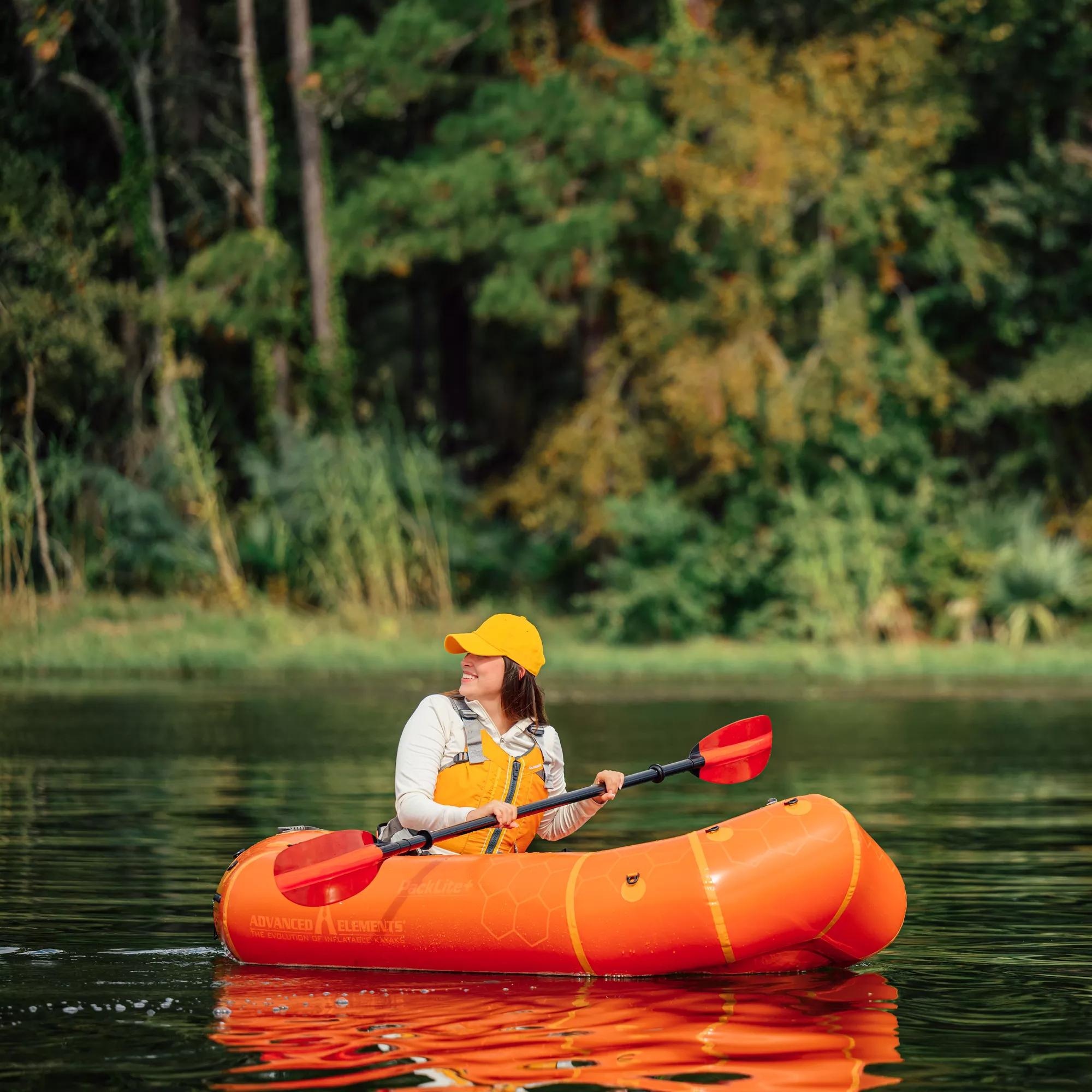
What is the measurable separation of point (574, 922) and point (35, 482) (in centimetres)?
1680

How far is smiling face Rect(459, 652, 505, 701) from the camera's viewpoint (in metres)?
7.50

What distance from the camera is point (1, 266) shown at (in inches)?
1019

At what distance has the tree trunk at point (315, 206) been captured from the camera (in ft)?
89.8

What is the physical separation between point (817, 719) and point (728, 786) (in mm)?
4029

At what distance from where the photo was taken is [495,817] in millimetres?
7297

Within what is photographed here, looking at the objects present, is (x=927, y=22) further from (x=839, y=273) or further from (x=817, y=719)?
(x=817, y=719)

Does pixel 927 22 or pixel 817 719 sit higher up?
pixel 927 22

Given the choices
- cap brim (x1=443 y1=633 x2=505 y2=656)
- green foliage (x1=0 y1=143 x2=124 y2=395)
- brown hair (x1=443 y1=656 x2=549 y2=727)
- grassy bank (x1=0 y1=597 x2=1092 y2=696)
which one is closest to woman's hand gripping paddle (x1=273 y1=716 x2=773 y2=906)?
brown hair (x1=443 y1=656 x2=549 y2=727)

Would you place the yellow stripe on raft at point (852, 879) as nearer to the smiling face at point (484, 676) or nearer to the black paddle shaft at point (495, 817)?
the black paddle shaft at point (495, 817)

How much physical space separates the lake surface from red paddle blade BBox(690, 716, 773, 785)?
952mm

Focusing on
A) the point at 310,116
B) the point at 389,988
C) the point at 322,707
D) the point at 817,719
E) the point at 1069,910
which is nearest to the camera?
the point at 389,988

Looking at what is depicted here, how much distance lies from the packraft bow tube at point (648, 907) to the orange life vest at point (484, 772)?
0.79 ft

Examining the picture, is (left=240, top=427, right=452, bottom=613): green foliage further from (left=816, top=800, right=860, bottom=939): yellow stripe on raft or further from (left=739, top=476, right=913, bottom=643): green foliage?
(left=816, top=800, right=860, bottom=939): yellow stripe on raft

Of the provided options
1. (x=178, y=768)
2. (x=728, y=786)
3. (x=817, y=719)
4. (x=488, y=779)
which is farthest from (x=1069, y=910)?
(x=817, y=719)
